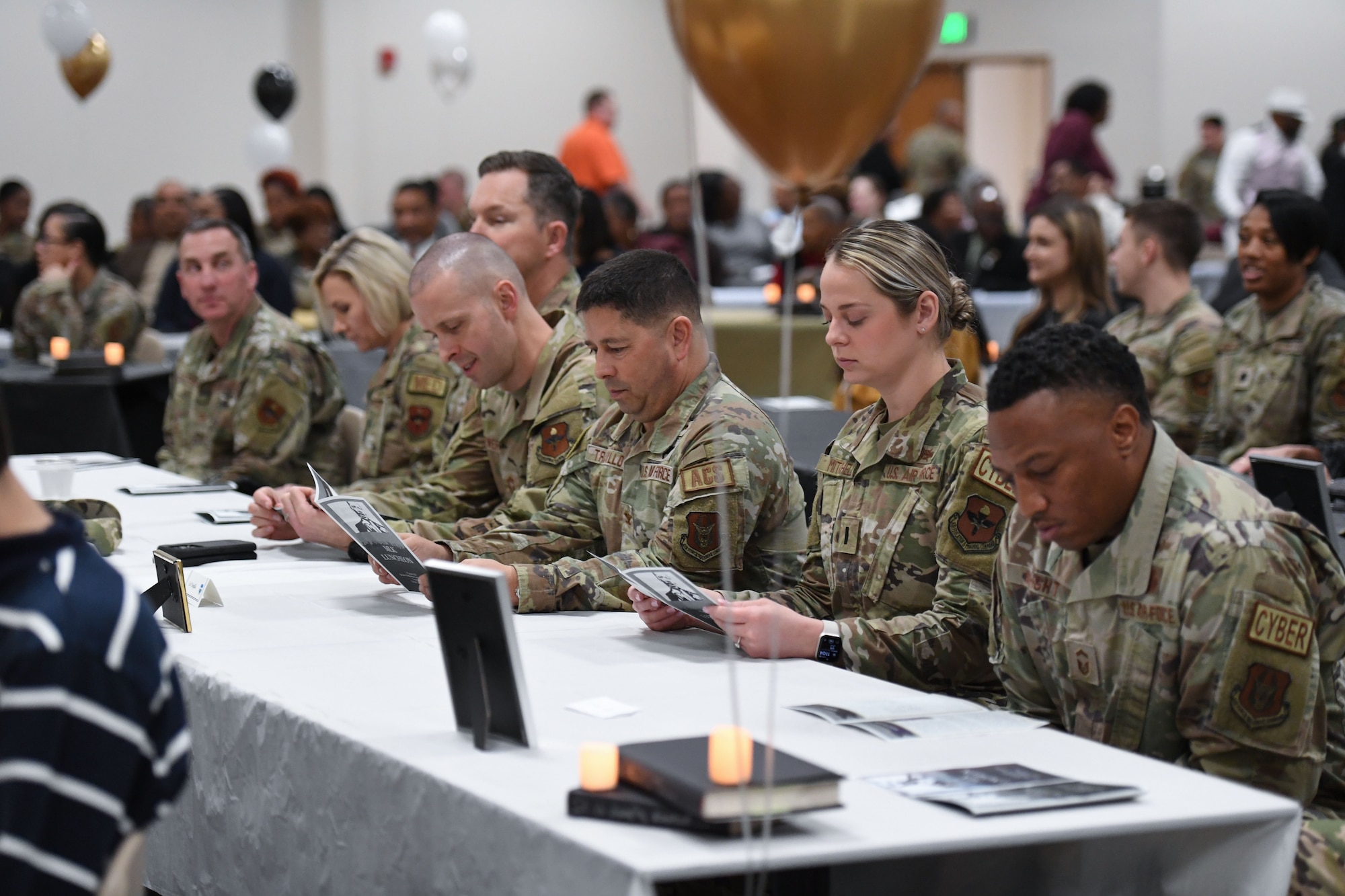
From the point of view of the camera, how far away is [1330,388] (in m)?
4.46

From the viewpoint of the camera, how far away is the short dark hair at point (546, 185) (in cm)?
396

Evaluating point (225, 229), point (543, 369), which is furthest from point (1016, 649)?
point (225, 229)

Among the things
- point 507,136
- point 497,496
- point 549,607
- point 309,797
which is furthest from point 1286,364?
point 507,136

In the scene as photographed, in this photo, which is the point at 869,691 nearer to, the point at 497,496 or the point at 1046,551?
the point at 1046,551

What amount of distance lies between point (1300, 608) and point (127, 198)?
12.0 meters

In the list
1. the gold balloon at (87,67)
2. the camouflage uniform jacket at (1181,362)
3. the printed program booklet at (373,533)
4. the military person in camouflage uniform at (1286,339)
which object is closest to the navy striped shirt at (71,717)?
the printed program booklet at (373,533)

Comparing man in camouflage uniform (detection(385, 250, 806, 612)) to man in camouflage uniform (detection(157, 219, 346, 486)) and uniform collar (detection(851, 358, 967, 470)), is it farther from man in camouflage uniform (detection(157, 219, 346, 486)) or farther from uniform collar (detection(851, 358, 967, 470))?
man in camouflage uniform (detection(157, 219, 346, 486))

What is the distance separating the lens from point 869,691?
7.37 ft

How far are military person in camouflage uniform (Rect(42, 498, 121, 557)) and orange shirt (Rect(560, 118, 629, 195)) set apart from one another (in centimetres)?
864

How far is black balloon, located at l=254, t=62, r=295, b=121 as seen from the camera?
12.0m

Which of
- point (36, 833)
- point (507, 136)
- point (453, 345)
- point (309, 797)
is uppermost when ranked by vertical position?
point (507, 136)

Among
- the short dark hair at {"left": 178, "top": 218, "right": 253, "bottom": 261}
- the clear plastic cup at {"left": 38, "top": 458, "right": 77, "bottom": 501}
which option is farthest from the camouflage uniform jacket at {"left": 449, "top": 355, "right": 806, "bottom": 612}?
the short dark hair at {"left": 178, "top": 218, "right": 253, "bottom": 261}

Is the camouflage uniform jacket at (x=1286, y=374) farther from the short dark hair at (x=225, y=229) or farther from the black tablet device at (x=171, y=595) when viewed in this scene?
the black tablet device at (x=171, y=595)

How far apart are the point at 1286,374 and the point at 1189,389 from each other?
1.27 ft
